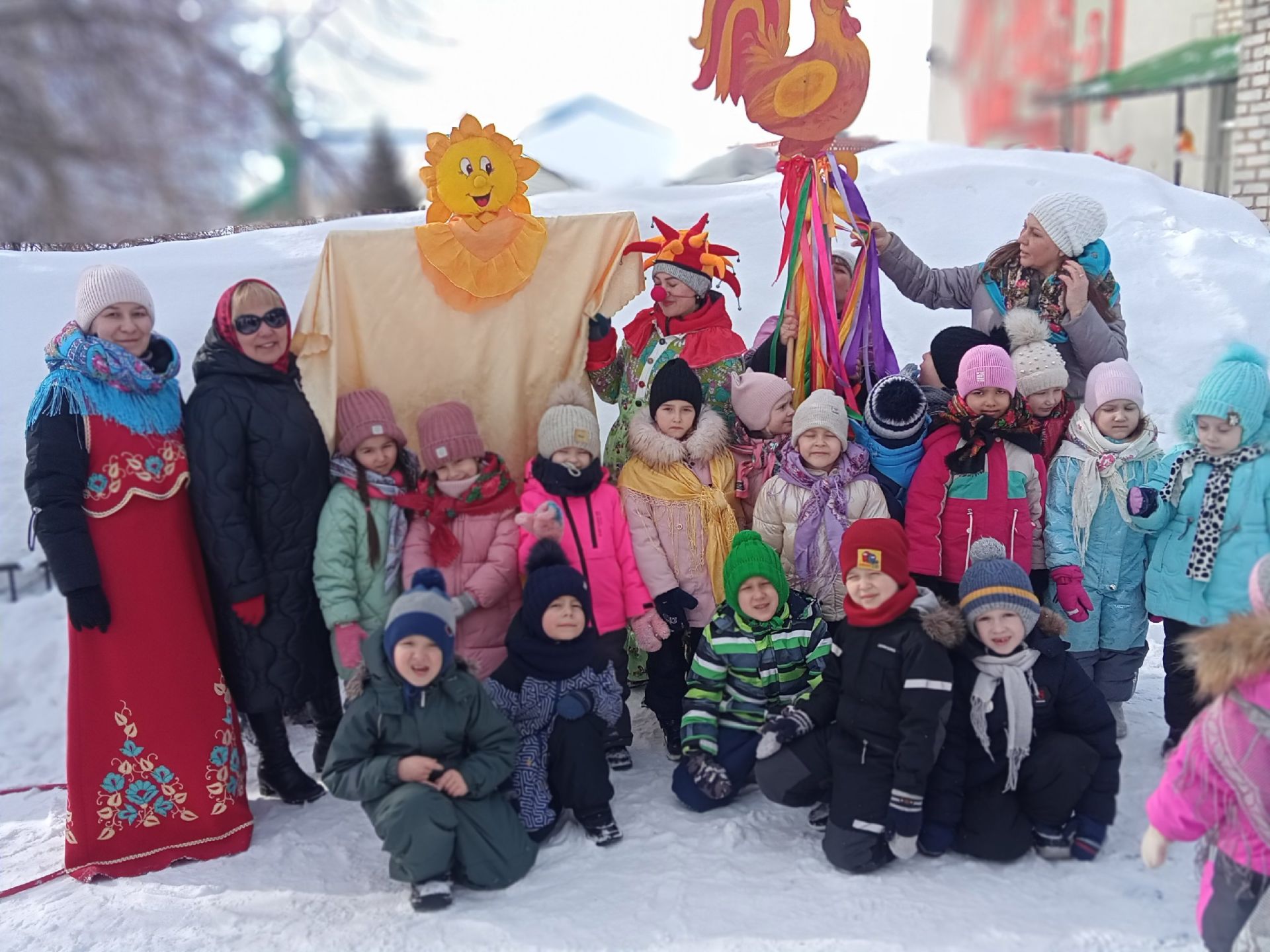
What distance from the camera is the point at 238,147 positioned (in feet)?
13.6

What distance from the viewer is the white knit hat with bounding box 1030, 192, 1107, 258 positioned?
351 centimetres

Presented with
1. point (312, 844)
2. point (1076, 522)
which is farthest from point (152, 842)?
point (1076, 522)

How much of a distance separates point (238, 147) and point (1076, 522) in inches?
150

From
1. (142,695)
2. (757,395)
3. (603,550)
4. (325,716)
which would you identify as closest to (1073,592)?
(757,395)

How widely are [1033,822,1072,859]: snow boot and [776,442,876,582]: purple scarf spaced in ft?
3.53

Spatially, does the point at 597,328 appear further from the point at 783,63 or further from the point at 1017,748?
the point at 1017,748

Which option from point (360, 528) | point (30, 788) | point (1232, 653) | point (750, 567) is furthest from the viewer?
point (30, 788)

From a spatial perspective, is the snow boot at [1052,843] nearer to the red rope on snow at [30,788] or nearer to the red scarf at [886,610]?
the red scarf at [886,610]

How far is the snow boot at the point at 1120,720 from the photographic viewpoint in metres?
3.53

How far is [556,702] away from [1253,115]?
11924 millimetres

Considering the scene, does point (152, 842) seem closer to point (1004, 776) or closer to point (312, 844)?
point (312, 844)

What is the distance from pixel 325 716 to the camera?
11.5 feet

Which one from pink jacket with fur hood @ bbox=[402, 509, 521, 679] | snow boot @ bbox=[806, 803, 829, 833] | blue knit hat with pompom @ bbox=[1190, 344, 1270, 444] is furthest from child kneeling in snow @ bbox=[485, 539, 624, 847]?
blue knit hat with pompom @ bbox=[1190, 344, 1270, 444]

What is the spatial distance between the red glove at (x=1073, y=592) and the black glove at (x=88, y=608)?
3213mm
